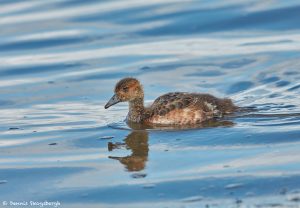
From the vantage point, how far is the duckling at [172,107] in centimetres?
1214

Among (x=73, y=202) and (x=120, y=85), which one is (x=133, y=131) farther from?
(x=73, y=202)

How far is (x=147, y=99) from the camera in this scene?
13.9m

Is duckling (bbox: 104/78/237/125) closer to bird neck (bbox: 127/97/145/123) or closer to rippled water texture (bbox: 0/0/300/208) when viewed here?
bird neck (bbox: 127/97/145/123)

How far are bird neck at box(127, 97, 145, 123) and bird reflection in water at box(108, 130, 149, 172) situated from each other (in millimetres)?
568

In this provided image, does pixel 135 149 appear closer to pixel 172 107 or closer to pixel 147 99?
pixel 172 107

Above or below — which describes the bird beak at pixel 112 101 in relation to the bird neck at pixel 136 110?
above

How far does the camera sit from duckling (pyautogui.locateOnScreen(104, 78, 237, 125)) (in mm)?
12141

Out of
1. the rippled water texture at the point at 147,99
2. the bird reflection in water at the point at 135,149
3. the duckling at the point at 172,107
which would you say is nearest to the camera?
the rippled water texture at the point at 147,99

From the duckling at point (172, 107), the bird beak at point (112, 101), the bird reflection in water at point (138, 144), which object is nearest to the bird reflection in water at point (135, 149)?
the bird reflection in water at point (138, 144)

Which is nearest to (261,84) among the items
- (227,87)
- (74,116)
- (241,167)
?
(227,87)

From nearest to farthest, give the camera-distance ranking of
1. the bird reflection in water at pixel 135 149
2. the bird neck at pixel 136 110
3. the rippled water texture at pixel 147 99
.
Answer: the rippled water texture at pixel 147 99
the bird reflection in water at pixel 135 149
the bird neck at pixel 136 110

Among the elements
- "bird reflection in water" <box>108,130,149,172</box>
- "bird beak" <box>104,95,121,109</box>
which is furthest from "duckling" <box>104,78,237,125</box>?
"bird reflection in water" <box>108,130,149,172</box>

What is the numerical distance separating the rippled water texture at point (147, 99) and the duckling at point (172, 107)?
0.89 feet

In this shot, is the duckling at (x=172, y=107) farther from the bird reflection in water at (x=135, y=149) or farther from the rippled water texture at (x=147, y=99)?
the bird reflection in water at (x=135, y=149)
